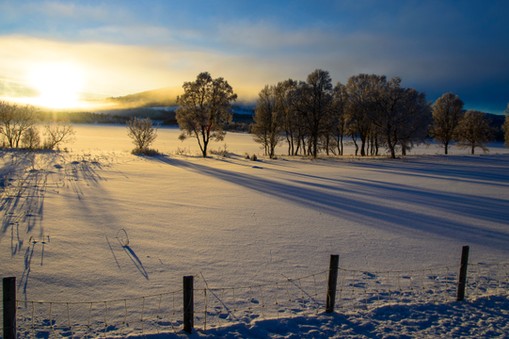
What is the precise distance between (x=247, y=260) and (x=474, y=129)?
57.6m

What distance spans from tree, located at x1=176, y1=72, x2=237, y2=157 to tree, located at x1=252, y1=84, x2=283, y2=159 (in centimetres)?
713

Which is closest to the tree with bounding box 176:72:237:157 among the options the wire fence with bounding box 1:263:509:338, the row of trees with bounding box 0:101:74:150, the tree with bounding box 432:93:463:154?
the row of trees with bounding box 0:101:74:150

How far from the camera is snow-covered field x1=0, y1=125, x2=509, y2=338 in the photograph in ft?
16.9

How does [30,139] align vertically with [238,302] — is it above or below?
above

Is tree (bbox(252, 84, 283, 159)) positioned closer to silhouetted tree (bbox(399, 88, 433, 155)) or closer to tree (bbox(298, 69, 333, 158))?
tree (bbox(298, 69, 333, 158))

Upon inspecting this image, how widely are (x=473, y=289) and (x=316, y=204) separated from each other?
7.68 metres

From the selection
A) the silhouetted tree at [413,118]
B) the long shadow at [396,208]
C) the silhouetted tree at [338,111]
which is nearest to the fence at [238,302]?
the long shadow at [396,208]

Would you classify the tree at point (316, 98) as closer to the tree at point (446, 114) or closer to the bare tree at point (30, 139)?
the tree at point (446, 114)

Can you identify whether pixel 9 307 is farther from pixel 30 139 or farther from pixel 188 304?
pixel 30 139

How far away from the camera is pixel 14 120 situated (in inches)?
1299

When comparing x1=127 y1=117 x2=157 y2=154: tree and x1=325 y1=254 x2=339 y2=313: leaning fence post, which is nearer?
x1=325 y1=254 x2=339 y2=313: leaning fence post

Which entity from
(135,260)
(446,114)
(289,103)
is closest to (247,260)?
(135,260)

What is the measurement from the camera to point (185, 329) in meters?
4.82

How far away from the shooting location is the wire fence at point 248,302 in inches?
193
